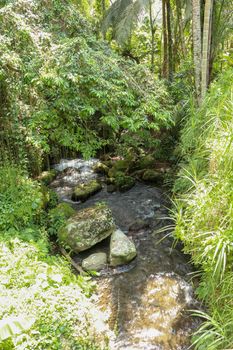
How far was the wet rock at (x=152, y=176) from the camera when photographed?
7.65 m

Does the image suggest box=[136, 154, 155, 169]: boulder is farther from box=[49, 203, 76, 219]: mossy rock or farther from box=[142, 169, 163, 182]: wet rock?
box=[49, 203, 76, 219]: mossy rock

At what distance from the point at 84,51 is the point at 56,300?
334cm

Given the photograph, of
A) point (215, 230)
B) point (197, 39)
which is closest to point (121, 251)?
point (215, 230)

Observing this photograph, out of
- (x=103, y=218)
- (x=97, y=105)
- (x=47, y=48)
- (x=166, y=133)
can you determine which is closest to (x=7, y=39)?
(x=47, y=48)

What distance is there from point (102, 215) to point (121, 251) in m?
0.84

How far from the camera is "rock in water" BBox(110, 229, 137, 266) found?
4.51 metres

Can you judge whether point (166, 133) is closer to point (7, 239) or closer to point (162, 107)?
point (162, 107)

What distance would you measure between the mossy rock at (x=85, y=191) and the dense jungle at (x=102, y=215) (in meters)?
0.04

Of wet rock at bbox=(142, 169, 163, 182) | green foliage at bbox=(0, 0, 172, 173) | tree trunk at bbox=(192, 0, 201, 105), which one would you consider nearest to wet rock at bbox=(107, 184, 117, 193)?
wet rock at bbox=(142, 169, 163, 182)

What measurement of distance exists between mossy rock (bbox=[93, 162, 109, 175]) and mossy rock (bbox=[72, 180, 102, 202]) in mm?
1279

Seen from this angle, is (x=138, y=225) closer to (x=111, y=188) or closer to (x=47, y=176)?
(x=111, y=188)

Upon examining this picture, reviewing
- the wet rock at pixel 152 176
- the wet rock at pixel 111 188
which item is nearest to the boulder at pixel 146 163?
the wet rock at pixel 152 176

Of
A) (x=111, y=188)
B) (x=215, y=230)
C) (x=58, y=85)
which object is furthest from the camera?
(x=111, y=188)

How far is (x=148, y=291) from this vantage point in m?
4.00
